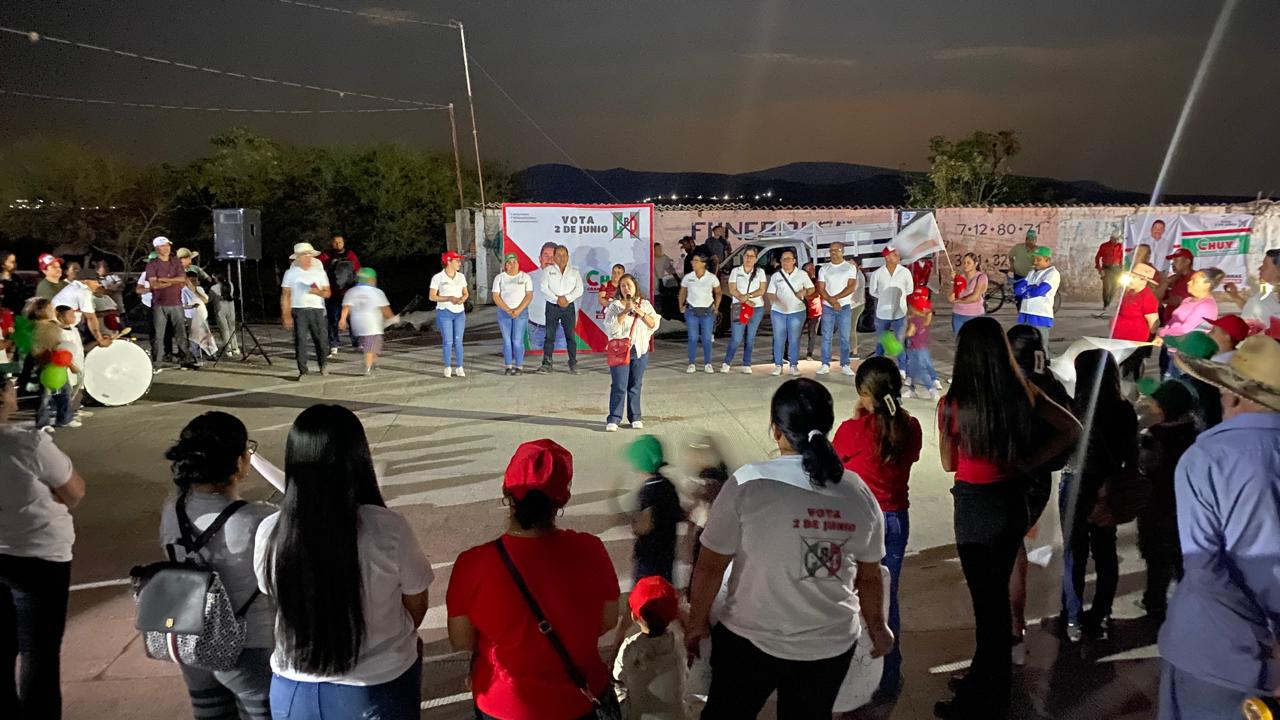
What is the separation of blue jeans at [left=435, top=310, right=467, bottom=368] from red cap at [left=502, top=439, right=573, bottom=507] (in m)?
10.3

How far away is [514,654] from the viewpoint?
2.45 m

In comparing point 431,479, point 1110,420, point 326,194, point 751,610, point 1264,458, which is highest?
point 326,194

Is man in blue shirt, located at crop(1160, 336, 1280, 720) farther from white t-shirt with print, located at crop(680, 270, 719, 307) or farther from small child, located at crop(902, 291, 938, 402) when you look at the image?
white t-shirt with print, located at crop(680, 270, 719, 307)

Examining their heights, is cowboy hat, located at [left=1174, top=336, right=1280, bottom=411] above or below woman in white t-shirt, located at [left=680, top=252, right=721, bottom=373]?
above

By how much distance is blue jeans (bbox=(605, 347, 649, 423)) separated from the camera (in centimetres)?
908

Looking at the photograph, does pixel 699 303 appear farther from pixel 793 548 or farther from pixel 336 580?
pixel 336 580

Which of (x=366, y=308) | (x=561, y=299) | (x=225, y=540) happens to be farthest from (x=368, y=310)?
(x=225, y=540)

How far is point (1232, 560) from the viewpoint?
2350 mm

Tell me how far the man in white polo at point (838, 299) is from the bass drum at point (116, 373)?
8806 millimetres

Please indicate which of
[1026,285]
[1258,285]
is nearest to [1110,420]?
[1258,285]

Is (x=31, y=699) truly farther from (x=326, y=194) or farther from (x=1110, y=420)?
(x=326, y=194)

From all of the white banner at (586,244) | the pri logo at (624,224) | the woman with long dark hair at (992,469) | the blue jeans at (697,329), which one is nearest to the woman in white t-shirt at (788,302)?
the blue jeans at (697,329)

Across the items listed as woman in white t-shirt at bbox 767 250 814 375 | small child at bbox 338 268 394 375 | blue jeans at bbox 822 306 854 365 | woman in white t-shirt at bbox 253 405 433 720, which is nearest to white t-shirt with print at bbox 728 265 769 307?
woman in white t-shirt at bbox 767 250 814 375

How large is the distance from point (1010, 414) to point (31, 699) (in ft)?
13.2
